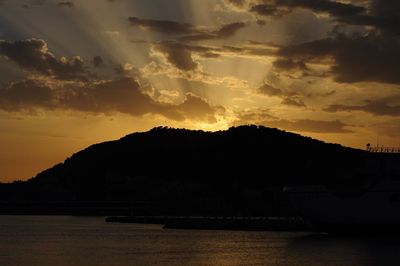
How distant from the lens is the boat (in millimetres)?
91688

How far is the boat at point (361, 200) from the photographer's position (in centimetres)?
9169

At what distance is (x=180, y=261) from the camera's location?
222 ft

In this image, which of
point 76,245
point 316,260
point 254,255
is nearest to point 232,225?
point 76,245

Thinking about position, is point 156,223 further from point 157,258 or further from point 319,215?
point 157,258

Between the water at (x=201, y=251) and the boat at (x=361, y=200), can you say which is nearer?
the water at (x=201, y=251)

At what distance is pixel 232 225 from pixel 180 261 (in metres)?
61.5

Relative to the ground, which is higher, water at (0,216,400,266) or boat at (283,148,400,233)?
boat at (283,148,400,233)

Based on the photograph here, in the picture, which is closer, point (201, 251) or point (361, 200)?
point (201, 251)

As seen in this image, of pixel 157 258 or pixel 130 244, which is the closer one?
pixel 157 258

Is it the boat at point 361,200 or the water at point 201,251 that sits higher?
the boat at point 361,200

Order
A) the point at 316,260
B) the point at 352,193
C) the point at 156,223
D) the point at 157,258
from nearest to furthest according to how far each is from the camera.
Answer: the point at 316,260
the point at 157,258
the point at 352,193
the point at 156,223

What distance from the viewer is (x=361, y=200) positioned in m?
92.9

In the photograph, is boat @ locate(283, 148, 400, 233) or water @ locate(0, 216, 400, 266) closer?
water @ locate(0, 216, 400, 266)

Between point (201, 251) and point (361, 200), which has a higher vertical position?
point (361, 200)
